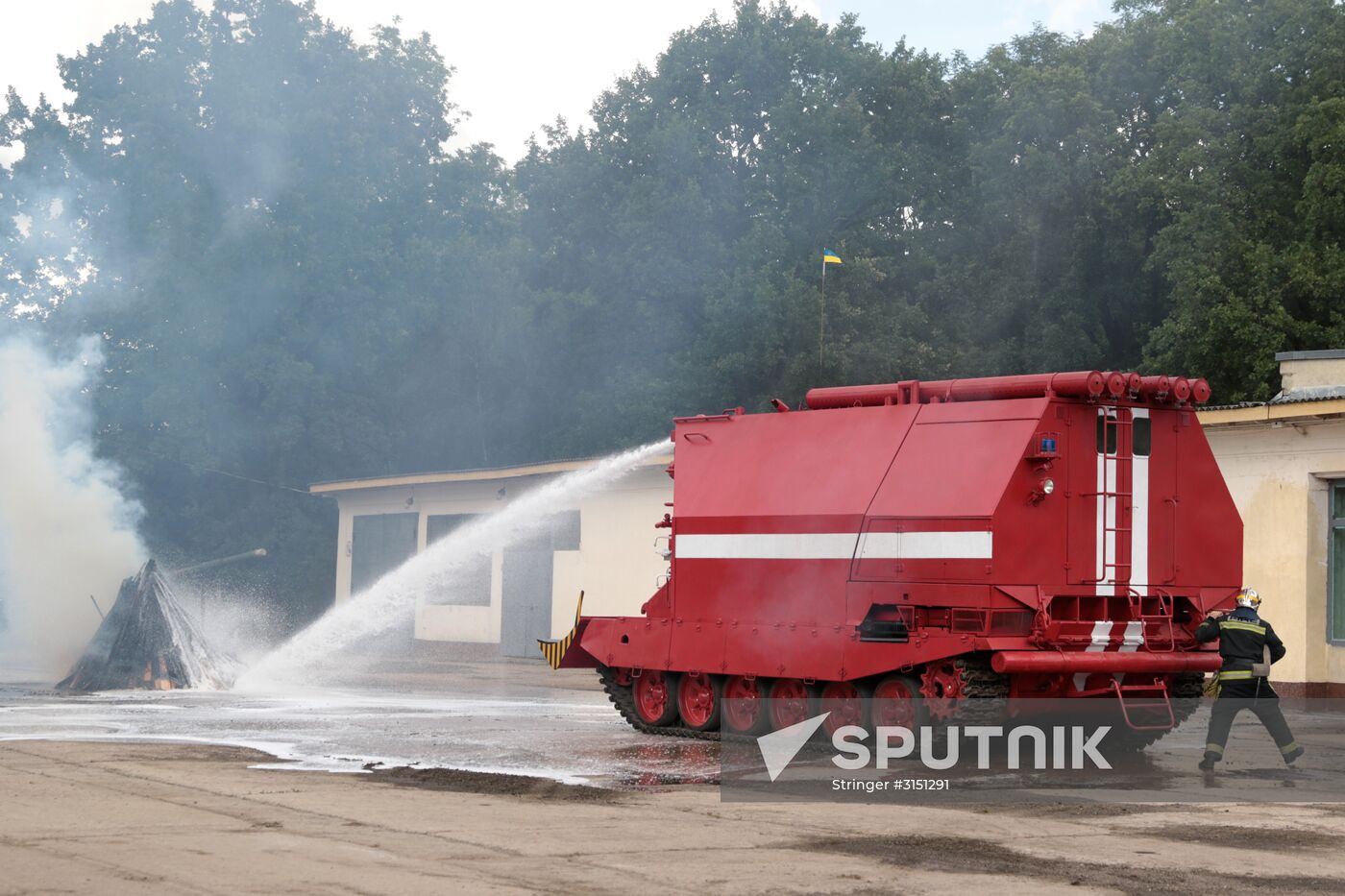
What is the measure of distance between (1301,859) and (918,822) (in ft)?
7.78

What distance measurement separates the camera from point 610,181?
2029 inches

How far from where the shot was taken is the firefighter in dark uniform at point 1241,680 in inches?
548

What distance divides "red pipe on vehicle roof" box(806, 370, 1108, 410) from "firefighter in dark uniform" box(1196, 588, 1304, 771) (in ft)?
6.93

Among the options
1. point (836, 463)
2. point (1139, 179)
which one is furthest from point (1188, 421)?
point (1139, 179)

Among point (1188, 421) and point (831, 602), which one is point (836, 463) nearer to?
point (831, 602)

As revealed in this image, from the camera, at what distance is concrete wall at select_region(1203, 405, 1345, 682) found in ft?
73.7

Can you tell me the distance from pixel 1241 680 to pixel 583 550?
66.9ft

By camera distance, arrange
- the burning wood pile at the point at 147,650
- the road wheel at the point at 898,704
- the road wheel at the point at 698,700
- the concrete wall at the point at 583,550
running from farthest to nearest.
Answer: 1. the concrete wall at the point at 583,550
2. the burning wood pile at the point at 147,650
3. the road wheel at the point at 698,700
4. the road wheel at the point at 898,704

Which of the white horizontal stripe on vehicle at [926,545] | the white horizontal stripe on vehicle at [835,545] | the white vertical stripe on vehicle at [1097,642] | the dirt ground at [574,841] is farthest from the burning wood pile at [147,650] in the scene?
the white vertical stripe on vehicle at [1097,642]

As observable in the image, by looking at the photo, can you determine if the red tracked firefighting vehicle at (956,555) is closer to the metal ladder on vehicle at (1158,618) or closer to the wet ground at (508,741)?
the metal ladder on vehicle at (1158,618)

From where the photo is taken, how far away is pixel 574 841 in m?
9.59

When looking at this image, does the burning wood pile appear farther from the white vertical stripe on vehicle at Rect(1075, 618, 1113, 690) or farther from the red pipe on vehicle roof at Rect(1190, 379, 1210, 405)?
the red pipe on vehicle roof at Rect(1190, 379, 1210, 405)

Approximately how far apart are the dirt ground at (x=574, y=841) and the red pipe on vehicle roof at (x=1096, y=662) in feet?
6.30

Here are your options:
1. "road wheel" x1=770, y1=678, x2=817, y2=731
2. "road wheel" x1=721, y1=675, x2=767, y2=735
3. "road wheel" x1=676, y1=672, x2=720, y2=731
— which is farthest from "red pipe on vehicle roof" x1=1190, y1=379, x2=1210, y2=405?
"road wheel" x1=676, y1=672, x2=720, y2=731
